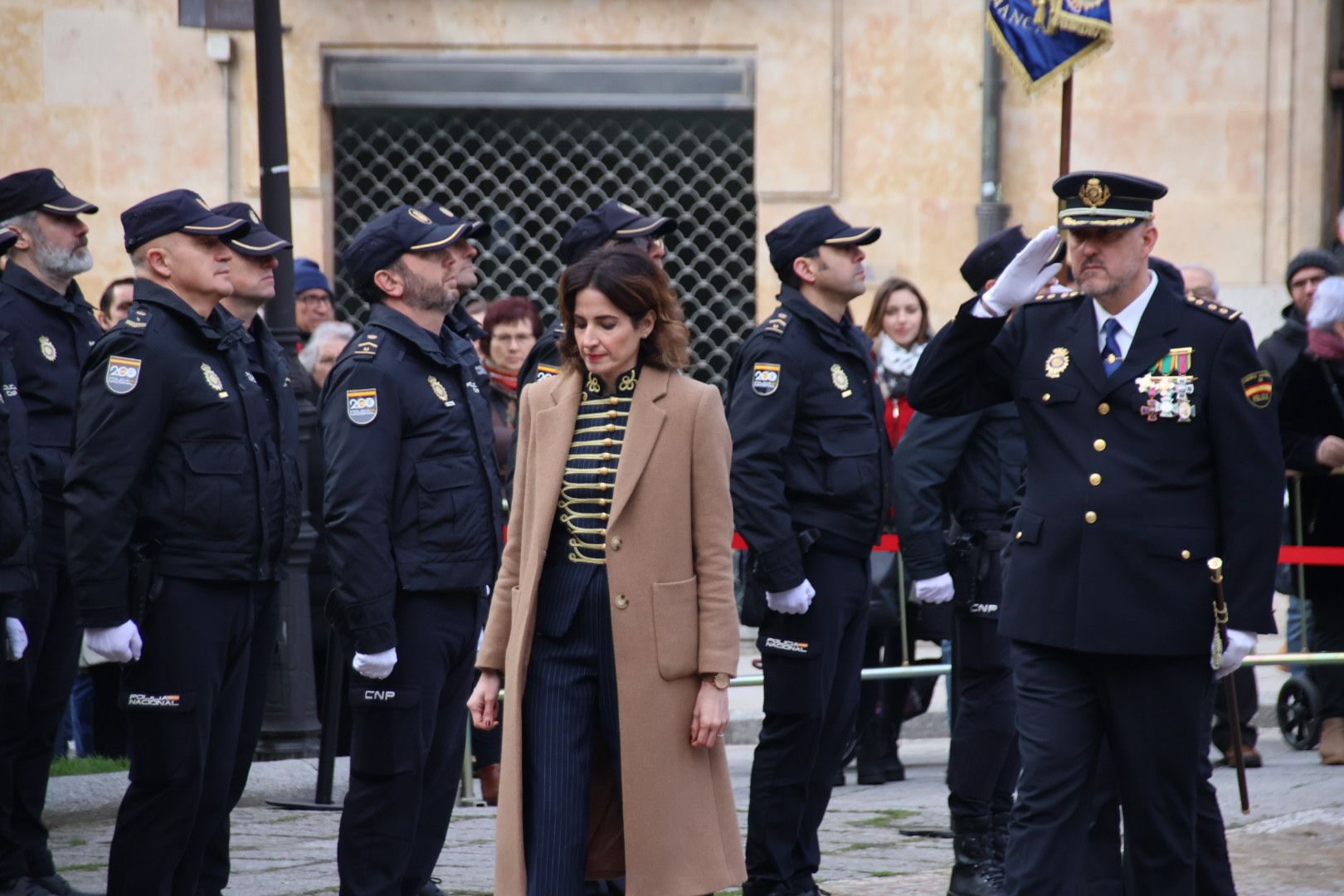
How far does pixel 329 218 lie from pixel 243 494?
7.58 m

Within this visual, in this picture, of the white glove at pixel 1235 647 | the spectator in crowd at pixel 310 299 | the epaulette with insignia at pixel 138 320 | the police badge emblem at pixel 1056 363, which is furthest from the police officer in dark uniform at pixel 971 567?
the spectator in crowd at pixel 310 299

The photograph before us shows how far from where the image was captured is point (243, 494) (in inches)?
236

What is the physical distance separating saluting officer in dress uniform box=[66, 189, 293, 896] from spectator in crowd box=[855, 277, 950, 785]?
3384 millimetres

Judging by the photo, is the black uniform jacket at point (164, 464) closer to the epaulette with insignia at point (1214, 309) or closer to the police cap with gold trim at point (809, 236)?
the police cap with gold trim at point (809, 236)

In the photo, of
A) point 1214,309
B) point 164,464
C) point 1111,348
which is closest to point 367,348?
point 164,464

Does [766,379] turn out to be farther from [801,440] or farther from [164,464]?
[164,464]

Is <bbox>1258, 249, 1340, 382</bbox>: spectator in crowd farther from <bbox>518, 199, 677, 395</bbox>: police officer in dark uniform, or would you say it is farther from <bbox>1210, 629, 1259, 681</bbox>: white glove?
<bbox>1210, 629, 1259, 681</bbox>: white glove

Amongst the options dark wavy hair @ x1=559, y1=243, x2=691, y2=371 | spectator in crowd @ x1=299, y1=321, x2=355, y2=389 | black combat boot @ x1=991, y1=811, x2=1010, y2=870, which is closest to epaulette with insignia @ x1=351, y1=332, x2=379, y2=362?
dark wavy hair @ x1=559, y1=243, x2=691, y2=371

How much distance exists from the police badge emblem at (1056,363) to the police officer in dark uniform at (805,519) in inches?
Answer: 49.5

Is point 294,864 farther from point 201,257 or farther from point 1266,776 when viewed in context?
point 1266,776

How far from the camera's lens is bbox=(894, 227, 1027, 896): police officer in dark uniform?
714cm

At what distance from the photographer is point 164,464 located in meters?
5.94

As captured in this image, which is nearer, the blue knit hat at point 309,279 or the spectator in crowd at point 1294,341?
the spectator in crowd at point 1294,341

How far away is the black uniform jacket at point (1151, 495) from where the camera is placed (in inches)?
216
